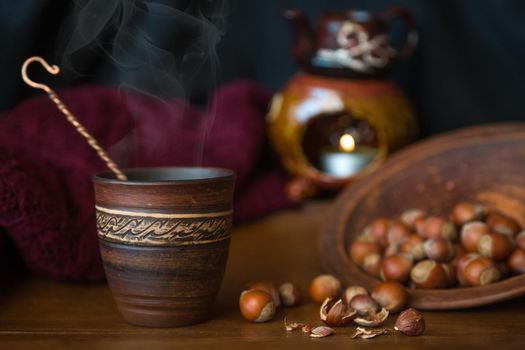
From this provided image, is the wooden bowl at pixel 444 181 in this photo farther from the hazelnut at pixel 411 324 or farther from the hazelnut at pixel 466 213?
the hazelnut at pixel 411 324

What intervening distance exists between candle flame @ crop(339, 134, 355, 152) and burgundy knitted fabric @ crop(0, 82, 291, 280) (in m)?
0.14

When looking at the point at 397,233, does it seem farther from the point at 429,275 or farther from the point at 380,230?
the point at 429,275

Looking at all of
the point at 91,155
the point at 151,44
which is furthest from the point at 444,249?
the point at 151,44

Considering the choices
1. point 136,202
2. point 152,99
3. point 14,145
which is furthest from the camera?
point 152,99

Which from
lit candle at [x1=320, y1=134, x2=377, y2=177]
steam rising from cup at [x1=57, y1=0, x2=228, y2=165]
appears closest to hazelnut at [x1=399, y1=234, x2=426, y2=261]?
steam rising from cup at [x1=57, y1=0, x2=228, y2=165]

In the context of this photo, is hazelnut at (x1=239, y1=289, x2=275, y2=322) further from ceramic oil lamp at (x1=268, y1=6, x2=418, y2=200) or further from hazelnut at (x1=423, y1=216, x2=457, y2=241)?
ceramic oil lamp at (x1=268, y1=6, x2=418, y2=200)

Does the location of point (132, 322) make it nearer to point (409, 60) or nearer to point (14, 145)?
point (14, 145)

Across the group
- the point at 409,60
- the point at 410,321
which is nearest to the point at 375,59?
the point at 409,60

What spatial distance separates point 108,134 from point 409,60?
0.73 metres

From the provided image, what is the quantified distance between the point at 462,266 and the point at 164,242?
354 mm

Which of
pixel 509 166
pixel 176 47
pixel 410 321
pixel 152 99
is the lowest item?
pixel 410 321

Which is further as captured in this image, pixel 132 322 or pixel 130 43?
pixel 130 43

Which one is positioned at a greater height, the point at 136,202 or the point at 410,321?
the point at 136,202

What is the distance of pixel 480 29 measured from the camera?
1.68 metres
